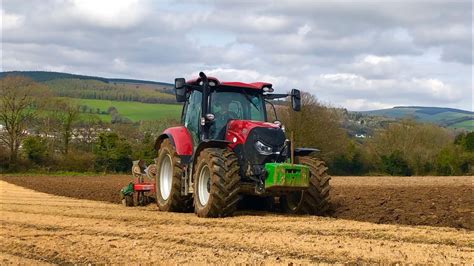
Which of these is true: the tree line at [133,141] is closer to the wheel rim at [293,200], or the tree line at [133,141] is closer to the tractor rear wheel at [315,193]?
the wheel rim at [293,200]

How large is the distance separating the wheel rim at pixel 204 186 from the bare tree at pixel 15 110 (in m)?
40.4

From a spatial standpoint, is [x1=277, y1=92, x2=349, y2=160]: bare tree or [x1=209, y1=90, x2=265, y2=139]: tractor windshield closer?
[x1=209, y1=90, x2=265, y2=139]: tractor windshield

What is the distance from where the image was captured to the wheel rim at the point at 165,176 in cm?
1350

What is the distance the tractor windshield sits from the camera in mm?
12086

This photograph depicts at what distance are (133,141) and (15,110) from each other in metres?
10.2

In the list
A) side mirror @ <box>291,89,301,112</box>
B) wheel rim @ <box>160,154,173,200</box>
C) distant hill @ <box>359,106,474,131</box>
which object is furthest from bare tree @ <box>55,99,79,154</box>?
distant hill @ <box>359,106,474,131</box>

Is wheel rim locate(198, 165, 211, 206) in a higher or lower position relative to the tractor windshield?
lower

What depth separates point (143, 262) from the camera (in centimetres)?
657

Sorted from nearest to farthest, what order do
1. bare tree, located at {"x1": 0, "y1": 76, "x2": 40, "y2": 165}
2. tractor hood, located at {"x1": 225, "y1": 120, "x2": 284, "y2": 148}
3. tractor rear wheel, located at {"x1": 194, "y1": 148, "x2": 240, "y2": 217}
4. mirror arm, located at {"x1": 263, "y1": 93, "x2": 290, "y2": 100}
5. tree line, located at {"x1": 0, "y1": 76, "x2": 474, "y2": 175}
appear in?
tractor rear wheel, located at {"x1": 194, "y1": 148, "x2": 240, "y2": 217} < tractor hood, located at {"x1": 225, "y1": 120, "x2": 284, "y2": 148} < mirror arm, located at {"x1": 263, "y1": 93, "x2": 290, "y2": 100} < tree line, located at {"x1": 0, "y1": 76, "x2": 474, "y2": 175} < bare tree, located at {"x1": 0, "y1": 76, "x2": 40, "y2": 165}

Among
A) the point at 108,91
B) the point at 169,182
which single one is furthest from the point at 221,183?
the point at 108,91

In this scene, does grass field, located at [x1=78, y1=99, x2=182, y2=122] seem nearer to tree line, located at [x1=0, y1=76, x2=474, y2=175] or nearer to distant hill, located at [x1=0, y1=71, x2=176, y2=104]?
distant hill, located at [x1=0, y1=71, x2=176, y2=104]

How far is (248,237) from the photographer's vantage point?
807 cm

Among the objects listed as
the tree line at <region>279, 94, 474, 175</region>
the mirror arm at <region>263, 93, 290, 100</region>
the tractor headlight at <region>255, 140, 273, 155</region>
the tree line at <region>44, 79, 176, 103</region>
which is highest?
the tree line at <region>44, 79, 176, 103</region>

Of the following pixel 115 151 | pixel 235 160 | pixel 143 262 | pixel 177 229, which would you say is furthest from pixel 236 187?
pixel 115 151
